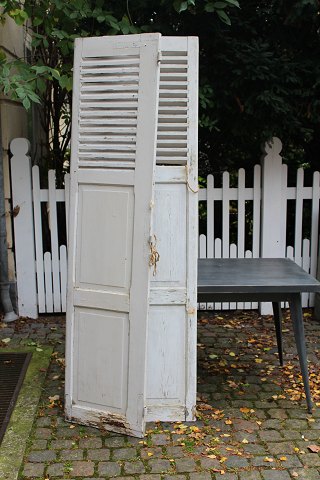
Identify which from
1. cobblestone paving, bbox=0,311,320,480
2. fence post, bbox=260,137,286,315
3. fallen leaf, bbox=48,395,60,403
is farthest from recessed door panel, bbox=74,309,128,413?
fence post, bbox=260,137,286,315

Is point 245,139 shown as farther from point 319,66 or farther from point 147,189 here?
point 147,189

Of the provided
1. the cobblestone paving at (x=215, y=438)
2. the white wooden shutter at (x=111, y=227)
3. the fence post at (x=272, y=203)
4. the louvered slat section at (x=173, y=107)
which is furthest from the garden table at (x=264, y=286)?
the fence post at (x=272, y=203)

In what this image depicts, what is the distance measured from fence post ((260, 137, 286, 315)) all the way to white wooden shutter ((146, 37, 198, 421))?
2.15 m

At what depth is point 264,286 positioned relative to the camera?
3.62 m

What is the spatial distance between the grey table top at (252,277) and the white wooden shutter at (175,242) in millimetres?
215

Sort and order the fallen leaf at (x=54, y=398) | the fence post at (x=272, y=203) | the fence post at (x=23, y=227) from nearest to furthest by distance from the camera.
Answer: the fallen leaf at (x=54, y=398)
the fence post at (x=23, y=227)
the fence post at (x=272, y=203)

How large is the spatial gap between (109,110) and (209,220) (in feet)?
7.94

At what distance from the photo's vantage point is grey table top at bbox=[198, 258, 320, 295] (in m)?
3.62

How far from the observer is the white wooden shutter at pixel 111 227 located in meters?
3.31

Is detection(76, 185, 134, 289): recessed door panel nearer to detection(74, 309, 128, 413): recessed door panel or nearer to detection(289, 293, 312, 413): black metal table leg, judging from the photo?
detection(74, 309, 128, 413): recessed door panel

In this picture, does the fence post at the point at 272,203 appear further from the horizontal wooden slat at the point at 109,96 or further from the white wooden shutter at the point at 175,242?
the horizontal wooden slat at the point at 109,96

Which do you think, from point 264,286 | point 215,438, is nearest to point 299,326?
point 264,286

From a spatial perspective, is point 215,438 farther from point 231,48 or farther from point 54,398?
point 231,48

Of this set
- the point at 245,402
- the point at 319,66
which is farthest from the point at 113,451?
the point at 319,66
